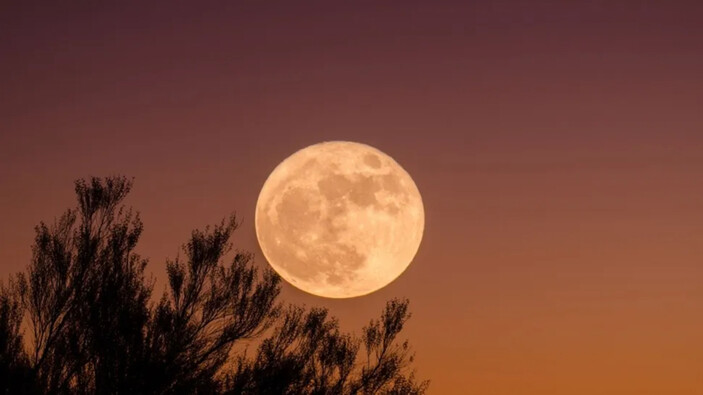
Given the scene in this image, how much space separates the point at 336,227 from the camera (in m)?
24.3

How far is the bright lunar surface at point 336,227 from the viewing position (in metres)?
24.3

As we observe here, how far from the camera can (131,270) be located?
65.8 feet

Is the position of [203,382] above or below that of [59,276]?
below

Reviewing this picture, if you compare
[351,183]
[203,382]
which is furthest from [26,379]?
[351,183]

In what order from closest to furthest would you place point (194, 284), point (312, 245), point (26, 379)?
point (26, 379)
point (194, 284)
point (312, 245)

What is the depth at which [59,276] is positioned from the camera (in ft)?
66.1

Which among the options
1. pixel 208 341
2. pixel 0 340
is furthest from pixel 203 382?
pixel 0 340

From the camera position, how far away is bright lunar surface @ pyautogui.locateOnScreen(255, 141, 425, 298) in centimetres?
2431

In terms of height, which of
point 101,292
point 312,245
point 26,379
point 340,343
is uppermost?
point 312,245

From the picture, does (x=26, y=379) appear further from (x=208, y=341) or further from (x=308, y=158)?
(x=308, y=158)

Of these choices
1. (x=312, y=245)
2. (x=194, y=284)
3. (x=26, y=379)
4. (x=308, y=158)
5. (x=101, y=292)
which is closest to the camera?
(x=26, y=379)

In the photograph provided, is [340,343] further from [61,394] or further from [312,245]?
[61,394]

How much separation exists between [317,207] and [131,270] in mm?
5986

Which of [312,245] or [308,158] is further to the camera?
[308,158]
